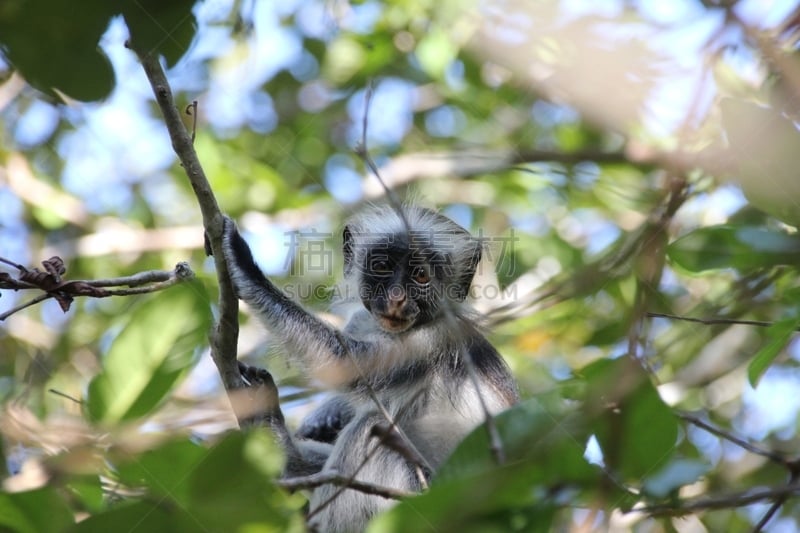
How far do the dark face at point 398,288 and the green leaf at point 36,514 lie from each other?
139 inches

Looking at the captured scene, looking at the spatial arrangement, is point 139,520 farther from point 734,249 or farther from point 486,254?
point 486,254

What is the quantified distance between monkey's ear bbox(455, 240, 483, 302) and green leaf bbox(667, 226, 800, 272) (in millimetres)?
3290

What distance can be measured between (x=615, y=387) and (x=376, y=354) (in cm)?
403

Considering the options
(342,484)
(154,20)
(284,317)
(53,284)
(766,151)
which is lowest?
(342,484)

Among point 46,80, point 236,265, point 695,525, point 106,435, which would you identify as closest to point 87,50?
point 46,80

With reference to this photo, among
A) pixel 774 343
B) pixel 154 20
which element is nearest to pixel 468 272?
pixel 774 343

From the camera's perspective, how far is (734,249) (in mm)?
2912

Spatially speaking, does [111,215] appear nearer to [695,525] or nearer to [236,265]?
[236,265]

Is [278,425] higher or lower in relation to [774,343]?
lower

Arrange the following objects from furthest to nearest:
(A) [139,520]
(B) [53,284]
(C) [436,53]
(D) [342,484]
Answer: (C) [436,53] < (B) [53,284] < (D) [342,484] < (A) [139,520]

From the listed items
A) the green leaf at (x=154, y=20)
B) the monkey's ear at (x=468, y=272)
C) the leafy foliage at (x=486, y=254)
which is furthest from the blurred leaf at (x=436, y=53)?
the green leaf at (x=154, y=20)

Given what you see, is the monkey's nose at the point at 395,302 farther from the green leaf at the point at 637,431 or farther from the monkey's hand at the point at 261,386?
the green leaf at the point at 637,431

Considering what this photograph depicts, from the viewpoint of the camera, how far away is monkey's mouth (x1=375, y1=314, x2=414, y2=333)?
552 centimetres

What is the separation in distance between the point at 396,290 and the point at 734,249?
9.68 feet
